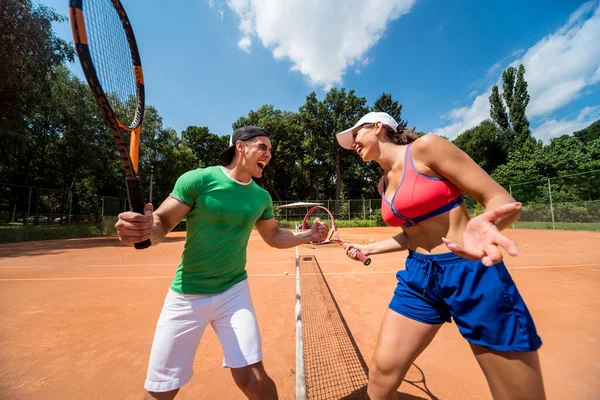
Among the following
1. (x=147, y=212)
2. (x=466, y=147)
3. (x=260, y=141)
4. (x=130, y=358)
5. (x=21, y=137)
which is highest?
(x=466, y=147)

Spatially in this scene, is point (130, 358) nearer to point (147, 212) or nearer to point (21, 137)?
point (147, 212)

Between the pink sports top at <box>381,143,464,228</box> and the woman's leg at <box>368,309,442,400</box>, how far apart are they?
69cm

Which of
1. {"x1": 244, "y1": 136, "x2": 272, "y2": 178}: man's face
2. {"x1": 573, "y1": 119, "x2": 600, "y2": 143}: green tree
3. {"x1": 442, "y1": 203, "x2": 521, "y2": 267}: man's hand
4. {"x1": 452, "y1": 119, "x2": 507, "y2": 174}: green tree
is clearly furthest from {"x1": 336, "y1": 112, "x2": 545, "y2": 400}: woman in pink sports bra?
{"x1": 573, "y1": 119, "x2": 600, "y2": 143}: green tree

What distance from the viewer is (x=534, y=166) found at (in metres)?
32.0

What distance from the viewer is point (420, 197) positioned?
5.55ft

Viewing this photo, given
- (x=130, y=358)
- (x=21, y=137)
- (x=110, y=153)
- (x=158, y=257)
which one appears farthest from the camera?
(x=110, y=153)

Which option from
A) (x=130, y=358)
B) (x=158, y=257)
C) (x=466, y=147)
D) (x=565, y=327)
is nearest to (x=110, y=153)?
(x=158, y=257)

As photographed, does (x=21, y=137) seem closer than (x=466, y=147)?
Yes

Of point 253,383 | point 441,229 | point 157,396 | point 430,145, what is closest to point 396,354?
point 441,229

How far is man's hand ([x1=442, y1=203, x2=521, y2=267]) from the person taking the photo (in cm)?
103

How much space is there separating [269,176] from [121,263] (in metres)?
33.0

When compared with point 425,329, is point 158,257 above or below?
below

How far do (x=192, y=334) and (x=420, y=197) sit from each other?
71.2 inches

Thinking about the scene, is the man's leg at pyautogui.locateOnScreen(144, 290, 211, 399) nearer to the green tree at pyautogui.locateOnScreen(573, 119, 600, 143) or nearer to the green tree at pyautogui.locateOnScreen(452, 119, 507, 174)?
the green tree at pyautogui.locateOnScreen(452, 119, 507, 174)
